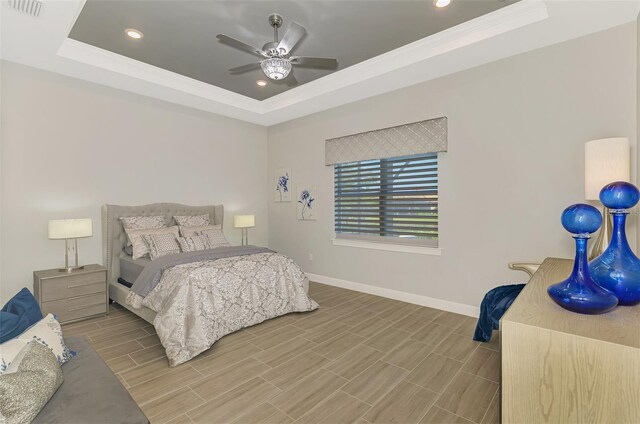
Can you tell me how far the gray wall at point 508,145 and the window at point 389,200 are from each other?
22 centimetres

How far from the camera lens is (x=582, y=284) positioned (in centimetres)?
100

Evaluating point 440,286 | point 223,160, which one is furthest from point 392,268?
point 223,160

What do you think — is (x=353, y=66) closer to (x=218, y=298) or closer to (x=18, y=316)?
(x=218, y=298)

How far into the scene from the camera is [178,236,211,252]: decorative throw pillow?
13.0 ft

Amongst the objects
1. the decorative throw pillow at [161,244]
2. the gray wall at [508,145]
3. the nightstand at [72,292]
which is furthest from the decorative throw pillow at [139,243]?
the gray wall at [508,145]

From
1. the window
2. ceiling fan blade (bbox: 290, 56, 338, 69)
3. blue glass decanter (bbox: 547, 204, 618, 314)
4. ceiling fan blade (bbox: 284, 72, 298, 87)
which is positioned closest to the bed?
the window

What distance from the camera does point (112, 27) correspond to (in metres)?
3.02

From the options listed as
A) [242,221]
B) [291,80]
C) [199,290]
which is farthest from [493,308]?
[242,221]

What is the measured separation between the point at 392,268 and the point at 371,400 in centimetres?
225

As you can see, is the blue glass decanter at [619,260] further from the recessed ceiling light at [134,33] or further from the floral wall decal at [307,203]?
the floral wall decal at [307,203]

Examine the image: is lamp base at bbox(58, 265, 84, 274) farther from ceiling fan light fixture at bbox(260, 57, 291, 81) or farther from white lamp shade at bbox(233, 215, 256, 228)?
ceiling fan light fixture at bbox(260, 57, 291, 81)

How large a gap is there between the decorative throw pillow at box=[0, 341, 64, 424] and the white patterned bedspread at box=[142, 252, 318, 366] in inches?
50.2

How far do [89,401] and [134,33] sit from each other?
3.34 metres

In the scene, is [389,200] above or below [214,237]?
above
